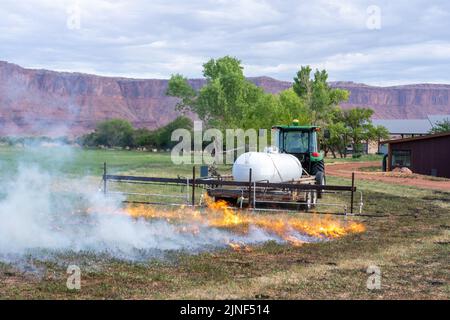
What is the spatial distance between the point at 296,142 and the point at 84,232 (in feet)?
41.0

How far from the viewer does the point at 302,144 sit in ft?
80.4

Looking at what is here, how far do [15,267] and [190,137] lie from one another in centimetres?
8069

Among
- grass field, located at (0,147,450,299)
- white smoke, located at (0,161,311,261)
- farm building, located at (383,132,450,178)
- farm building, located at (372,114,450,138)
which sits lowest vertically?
grass field, located at (0,147,450,299)

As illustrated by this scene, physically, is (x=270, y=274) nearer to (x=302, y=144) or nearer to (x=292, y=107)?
(x=302, y=144)

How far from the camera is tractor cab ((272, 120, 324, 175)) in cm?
2422

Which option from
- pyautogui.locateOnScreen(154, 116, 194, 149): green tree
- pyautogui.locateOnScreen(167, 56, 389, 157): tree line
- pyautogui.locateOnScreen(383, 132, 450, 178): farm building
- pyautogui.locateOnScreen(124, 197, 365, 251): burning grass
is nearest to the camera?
pyautogui.locateOnScreen(124, 197, 365, 251): burning grass

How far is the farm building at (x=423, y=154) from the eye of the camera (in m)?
43.5

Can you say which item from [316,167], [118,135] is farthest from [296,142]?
[118,135]

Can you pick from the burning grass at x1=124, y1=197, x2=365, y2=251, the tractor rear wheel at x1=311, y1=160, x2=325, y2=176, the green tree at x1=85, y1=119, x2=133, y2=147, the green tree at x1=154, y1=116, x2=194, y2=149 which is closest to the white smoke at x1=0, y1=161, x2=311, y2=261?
the burning grass at x1=124, y1=197, x2=365, y2=251

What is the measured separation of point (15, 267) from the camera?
10797mm

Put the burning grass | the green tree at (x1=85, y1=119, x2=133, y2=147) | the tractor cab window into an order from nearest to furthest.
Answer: the burning grass → the tractor cab window → the green tree at (x1=85, y1=119, x2=133, y2=147)

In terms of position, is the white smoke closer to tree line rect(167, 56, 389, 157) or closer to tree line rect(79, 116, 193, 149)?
tree line rect(167, 56, 389, 157)
